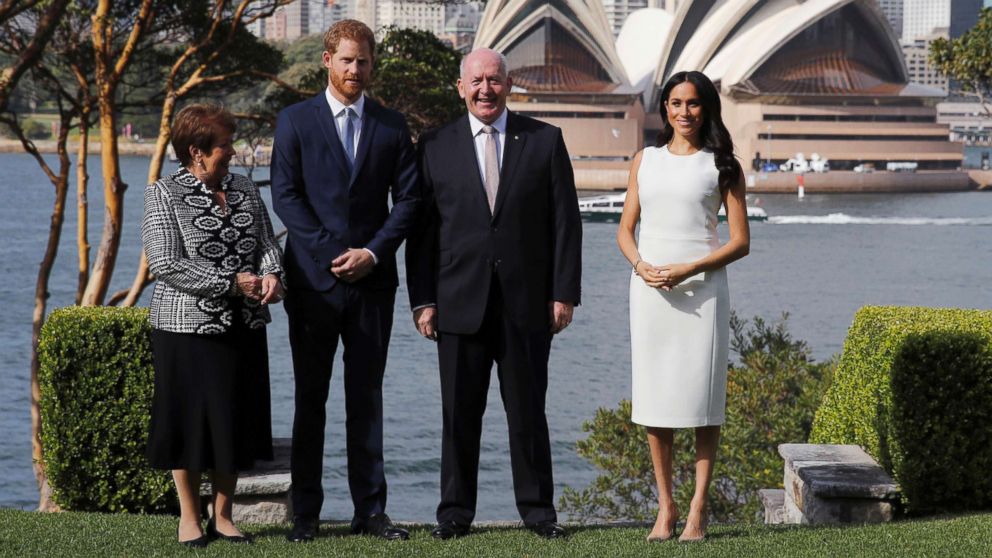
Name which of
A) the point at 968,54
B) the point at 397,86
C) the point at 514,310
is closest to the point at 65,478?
the point at 514,310

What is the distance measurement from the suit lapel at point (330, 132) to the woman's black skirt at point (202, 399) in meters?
0.54

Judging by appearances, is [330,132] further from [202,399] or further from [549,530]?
[549,530]

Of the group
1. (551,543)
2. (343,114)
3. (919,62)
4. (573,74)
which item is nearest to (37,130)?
(573,74)

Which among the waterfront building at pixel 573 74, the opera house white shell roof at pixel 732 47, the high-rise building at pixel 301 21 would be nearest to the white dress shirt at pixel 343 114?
the waterfront building at pixel 573 74

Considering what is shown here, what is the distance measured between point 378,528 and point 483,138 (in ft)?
3.81

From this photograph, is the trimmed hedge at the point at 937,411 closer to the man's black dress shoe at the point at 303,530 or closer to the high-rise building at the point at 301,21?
the man's black dress shoe at the point at 303,530

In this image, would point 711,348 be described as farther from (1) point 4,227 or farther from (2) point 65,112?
(1) point 4,227

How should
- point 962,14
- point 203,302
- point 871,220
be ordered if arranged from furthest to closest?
point 962,14, point 871,220, point 203,302

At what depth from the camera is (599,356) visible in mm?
22188

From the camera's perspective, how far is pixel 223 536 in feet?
12.0

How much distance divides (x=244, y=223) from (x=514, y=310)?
2.59 ft

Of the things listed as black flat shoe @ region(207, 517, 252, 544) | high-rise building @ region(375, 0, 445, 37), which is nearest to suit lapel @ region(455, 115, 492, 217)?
black flat shoe @ region(207, 517, 252, 544)

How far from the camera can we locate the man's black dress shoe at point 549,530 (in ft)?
12.3

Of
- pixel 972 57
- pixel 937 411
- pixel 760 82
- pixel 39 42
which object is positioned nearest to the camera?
pixel 937 411
